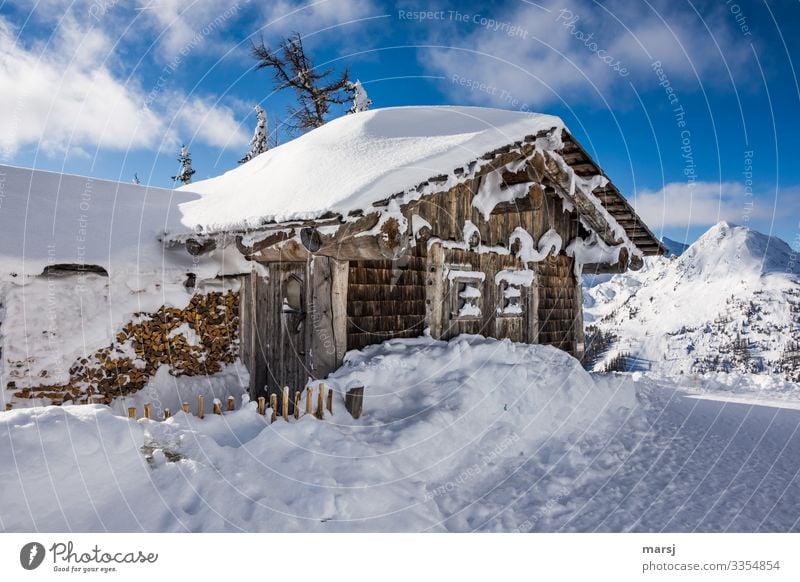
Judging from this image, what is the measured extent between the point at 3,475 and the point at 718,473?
7.07 meters

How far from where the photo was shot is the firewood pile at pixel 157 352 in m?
6.45

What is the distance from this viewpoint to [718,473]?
545 cm

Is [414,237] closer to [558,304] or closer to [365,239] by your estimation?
[365,239]

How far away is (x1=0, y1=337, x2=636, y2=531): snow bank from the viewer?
3.04m

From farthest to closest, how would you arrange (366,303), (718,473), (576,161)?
(576,161), (366,303), (718,473)

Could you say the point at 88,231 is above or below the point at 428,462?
above

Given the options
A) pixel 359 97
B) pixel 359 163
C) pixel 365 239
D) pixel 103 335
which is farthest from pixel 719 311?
pixel 103 335

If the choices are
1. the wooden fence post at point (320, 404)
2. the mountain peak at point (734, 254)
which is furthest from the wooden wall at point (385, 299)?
the mountain peak at point (734, 254)

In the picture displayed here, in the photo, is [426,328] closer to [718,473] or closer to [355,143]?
[355,143]

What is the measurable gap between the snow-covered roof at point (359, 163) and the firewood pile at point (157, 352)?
1537mm

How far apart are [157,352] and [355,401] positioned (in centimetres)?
387

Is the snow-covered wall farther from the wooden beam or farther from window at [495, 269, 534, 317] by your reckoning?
the wooden beam

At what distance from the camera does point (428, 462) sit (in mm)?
4906

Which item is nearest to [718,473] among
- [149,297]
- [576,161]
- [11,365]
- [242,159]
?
[576,161]
